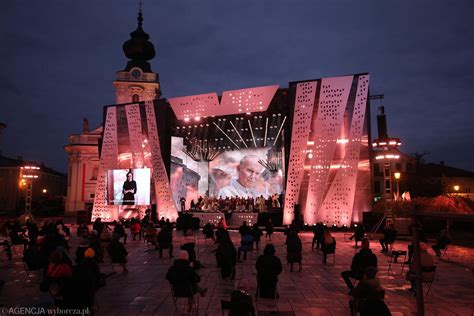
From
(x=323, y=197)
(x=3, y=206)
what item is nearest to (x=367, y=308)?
(x=323, y=197)

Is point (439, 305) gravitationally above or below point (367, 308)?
below

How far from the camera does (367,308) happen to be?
4066mm

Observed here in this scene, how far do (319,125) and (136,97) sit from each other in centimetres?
2808

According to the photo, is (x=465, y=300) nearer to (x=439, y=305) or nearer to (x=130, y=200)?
(x=439, y=305)

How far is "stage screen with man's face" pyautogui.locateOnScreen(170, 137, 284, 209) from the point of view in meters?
26.2

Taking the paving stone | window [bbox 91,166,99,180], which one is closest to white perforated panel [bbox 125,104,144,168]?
the paving stone

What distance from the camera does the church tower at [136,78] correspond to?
43.4 m

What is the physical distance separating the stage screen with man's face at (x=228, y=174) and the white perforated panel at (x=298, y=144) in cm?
389

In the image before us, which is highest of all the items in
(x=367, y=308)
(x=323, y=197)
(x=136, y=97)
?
(x=136, y=97)

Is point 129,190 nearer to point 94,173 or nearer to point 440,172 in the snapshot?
point 94,173

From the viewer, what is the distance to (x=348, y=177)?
20422 mm

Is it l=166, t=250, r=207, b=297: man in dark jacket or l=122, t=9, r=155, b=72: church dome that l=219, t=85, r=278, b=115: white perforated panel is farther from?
l=122, t=9, r=155, b=72: church dome

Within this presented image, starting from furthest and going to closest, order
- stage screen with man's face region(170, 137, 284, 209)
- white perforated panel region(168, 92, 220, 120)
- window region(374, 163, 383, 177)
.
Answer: window region(374, 163, 383, 177)
stage screen with man's face region(170, 137, 284, 209)
white perforated panel region(168, 92, 220, 120)

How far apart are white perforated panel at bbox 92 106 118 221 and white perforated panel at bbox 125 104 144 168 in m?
1.31
